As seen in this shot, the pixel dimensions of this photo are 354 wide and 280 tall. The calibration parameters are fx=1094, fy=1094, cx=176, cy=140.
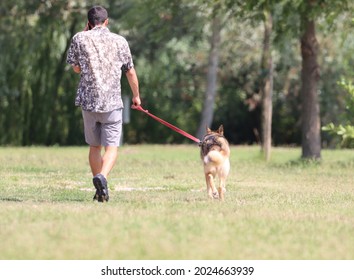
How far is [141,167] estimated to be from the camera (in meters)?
22.3

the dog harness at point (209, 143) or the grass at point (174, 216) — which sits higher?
the dog harness at point (209, 143)

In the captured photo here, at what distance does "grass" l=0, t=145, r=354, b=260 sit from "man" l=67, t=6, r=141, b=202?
866 millimetres

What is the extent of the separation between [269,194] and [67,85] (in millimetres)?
19895

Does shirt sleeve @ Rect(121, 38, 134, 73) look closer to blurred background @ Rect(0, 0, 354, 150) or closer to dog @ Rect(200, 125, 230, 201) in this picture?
dog @ Rect(200, 125, 230, 201)

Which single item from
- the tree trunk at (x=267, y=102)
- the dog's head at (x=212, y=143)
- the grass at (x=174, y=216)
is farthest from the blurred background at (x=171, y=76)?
the dog's head at (x=212, y=143)

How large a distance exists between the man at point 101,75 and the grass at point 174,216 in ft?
2.84

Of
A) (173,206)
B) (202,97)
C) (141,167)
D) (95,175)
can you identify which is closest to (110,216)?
(173,206)

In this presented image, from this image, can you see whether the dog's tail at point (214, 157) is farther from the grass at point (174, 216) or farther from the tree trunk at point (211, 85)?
the tree trunk at point (211, 85)

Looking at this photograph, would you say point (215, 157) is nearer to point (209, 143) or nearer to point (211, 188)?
point (209, 143)

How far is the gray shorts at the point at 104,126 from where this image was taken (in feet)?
44.9

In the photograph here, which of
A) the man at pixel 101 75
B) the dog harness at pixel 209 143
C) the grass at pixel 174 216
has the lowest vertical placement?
the grass at pixel 174 216

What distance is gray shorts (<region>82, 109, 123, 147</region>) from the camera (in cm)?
1370

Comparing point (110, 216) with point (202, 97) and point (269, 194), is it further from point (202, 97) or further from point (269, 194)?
point (202, 97)
